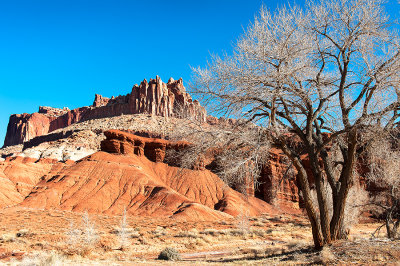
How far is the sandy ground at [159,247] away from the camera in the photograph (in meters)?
6.92

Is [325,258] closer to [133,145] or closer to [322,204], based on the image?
[322,204]

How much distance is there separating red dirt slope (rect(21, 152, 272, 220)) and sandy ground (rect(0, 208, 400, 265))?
6708 mm

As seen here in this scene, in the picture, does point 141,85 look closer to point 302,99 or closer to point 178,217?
point 178,217

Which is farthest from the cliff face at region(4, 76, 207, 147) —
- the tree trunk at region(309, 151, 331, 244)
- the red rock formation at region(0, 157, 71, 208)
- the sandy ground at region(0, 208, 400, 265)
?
the tree trunk at region(309, 151, 331, 244)

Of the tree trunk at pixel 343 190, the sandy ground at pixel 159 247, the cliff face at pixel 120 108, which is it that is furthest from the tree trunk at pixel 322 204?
the cliff face at pixel 120 108

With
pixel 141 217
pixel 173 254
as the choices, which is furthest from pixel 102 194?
pixel 173 254

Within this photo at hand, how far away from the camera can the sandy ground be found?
22.7 ft

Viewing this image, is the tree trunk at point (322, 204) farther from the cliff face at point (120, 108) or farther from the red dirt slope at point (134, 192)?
the cliff face at point (120, 108)

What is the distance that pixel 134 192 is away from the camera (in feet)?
165

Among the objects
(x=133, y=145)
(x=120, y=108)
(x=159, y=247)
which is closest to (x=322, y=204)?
(x=159, y=247)

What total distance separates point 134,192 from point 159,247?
29995 mm

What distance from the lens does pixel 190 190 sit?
55406 mm

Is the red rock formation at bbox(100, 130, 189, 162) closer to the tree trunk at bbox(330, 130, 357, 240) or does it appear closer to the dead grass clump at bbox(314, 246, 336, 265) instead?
the tree trunk at bbox(330, 130, 357, 240)

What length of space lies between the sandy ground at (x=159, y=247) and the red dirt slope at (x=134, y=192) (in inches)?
264
